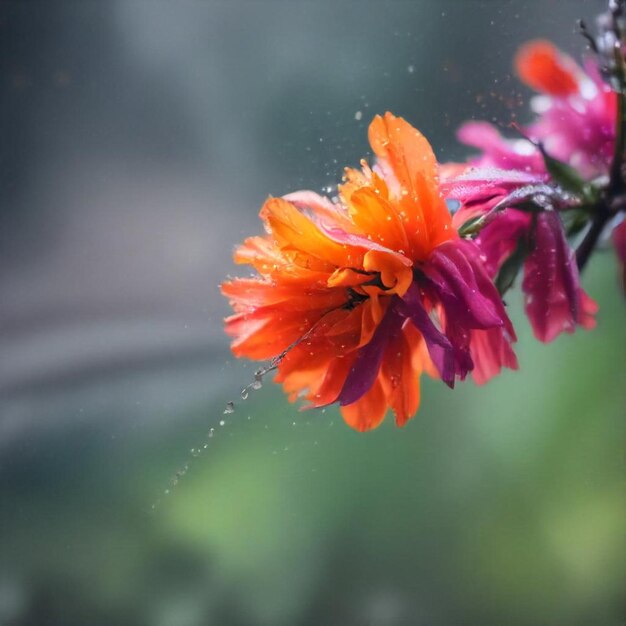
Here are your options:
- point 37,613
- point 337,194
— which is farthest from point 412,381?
point 37,613

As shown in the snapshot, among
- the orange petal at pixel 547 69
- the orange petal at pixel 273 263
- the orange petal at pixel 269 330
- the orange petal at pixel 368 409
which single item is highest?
the orange petal at pixel 547 69

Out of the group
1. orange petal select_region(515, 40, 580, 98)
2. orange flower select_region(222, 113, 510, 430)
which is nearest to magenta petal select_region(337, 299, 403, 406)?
orange flower select_region(222, 113, 510, 430)

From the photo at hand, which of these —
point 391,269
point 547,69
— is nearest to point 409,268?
point 391,269

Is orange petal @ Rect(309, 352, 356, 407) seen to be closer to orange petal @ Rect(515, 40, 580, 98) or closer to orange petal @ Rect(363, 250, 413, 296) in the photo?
orange petal @ Rect(363, 250, 413, 296)

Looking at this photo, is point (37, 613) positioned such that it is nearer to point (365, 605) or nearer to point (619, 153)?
point (365, 605)

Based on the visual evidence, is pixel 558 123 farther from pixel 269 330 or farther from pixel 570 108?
pixel 269 330

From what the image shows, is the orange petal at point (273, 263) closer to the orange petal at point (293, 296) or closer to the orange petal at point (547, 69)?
the orange petal at point (293, 296)

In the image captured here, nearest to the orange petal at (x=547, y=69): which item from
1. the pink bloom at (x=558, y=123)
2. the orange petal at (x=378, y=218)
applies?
the pink bloom at (x=558, y=123)
